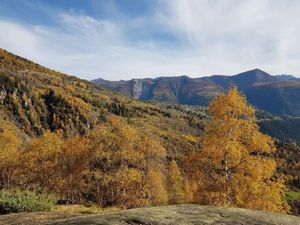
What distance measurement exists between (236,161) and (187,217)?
1942cm

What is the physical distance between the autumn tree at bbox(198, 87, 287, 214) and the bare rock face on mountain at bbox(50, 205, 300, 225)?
46.5ft

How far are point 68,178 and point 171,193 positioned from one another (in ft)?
169

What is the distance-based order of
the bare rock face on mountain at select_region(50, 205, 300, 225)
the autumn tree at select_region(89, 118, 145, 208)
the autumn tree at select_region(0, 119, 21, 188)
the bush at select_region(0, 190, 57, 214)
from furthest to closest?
1. the autumn tree at select_region(0, 119, 21, 188)
2. the autumn tree at select_region(89, 118, 145, 208)
3. the bush at select_region(0, 190, 57, 214)
4. the bare rock face on mountain at select_region(50, 205, 300, 225)

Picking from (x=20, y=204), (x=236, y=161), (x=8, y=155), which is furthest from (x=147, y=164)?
(x=20, y=204)

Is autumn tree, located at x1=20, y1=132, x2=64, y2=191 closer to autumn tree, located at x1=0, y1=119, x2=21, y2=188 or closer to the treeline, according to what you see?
the treeline

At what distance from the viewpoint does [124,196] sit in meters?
70.2

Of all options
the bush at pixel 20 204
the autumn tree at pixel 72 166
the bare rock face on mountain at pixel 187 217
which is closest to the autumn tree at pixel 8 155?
the autumn tree at pixel 72 166

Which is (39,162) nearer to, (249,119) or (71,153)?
(71,153)

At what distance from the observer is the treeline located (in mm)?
33156

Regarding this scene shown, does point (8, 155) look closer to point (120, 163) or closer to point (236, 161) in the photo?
point (120, 163)

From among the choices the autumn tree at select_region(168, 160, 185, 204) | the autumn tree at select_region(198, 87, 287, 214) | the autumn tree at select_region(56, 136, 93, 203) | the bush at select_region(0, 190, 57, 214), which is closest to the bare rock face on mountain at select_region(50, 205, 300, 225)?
the bush at select_region(0, 190, 57, 214)

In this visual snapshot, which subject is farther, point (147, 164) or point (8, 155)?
point (8, 155)

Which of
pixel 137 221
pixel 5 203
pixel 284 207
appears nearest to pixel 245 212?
pixel 137 221

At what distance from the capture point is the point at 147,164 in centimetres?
8494
